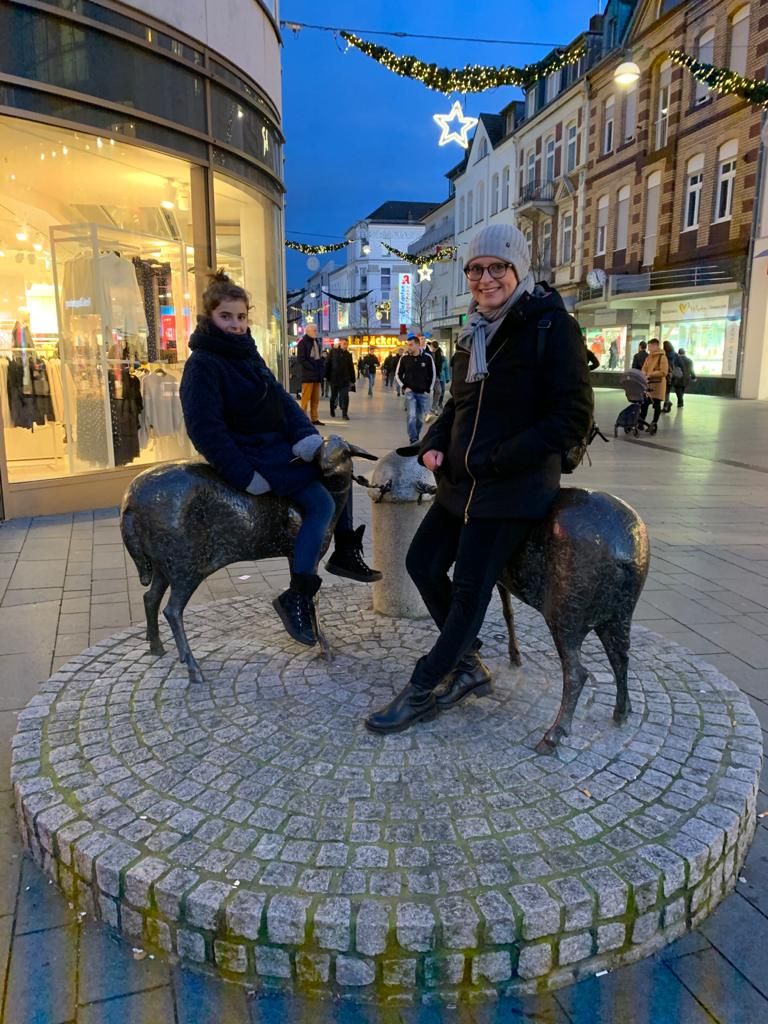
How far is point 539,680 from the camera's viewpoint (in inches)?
145

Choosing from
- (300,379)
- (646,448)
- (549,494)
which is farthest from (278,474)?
(300,379)

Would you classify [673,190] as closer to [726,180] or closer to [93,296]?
[726,180]

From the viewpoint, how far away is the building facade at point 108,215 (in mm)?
7328

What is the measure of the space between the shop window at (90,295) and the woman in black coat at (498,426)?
20.1ft

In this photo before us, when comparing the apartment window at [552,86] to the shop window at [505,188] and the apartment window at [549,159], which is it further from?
the shop window at [505,188]

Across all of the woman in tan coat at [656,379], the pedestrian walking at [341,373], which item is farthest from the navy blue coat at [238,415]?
the pedestrian walking at [341,373]

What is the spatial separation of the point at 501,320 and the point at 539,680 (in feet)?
5.90

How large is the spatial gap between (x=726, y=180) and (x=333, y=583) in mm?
24229

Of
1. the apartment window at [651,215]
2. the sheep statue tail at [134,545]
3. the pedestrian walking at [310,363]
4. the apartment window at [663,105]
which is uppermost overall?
the apartment window at [663,105]

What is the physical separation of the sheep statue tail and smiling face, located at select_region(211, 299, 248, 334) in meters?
1.00

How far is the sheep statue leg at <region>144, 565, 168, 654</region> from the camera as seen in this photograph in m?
3.87

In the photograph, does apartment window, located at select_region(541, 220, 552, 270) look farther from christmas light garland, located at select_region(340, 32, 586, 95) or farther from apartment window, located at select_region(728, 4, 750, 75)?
christmas light garland, located at select_region(340, 32, 586, 95)

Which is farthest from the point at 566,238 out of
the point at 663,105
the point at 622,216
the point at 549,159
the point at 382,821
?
the point at 382,821

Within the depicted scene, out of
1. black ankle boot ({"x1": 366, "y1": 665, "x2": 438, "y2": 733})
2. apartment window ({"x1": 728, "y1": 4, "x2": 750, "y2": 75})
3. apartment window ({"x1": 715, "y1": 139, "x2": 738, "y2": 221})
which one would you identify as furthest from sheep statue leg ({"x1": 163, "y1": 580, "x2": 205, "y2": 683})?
apartment window ({"x1": 728, "y1": 4, "x2": 750, "y2": 75})
